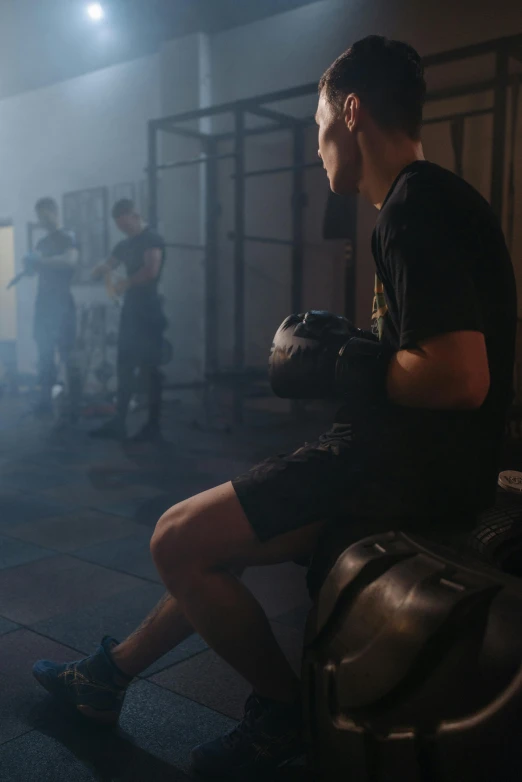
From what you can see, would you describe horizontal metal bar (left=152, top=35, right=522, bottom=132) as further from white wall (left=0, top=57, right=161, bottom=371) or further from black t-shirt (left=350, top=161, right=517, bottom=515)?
black t-shirt (left=350, top=161, right=517, bottom=515)

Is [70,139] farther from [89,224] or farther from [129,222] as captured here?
[129,222]

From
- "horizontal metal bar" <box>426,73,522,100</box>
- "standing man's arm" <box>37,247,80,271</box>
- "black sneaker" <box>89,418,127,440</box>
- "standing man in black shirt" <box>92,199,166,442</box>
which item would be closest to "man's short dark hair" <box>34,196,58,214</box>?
"standing man's arm" <box>37,247,80,271</box>

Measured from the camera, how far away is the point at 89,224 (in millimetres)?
8297

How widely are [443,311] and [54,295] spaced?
5.77 metres

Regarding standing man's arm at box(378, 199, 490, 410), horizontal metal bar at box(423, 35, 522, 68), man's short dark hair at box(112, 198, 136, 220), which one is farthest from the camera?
man's short dark hair at box(112, 198, 136, 220)

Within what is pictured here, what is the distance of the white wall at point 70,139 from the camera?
7.75m

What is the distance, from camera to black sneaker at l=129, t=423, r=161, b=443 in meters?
5.37

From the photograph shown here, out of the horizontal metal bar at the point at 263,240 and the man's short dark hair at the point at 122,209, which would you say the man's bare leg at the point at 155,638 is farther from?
the horizontal metal bar at the point at 263,240

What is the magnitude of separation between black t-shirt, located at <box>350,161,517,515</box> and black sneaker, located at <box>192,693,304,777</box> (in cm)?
51

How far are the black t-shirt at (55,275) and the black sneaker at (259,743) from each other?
5469 millimetres

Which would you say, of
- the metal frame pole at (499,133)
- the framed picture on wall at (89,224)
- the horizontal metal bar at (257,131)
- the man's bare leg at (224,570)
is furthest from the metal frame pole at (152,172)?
the man's bare leg at (224,570)

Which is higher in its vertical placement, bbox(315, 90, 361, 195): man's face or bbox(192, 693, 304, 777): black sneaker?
bbox(315, 90, 361, 195): man's face

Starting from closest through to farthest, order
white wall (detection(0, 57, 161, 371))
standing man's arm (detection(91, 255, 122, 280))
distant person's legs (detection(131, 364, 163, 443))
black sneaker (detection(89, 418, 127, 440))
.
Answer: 1. distant person's legs (detection(131, 364, 163, 443))
2. black sneaker (detection(89, 418, 127, 440))
3. standing man's arm (detection(91, 255, 122, 280))
4. white wall (detection(0, 57, 161, 371))

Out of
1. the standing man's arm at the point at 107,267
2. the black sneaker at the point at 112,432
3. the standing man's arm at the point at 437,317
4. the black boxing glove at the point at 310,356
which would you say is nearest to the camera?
the standing man's arm at the point at 437,317
